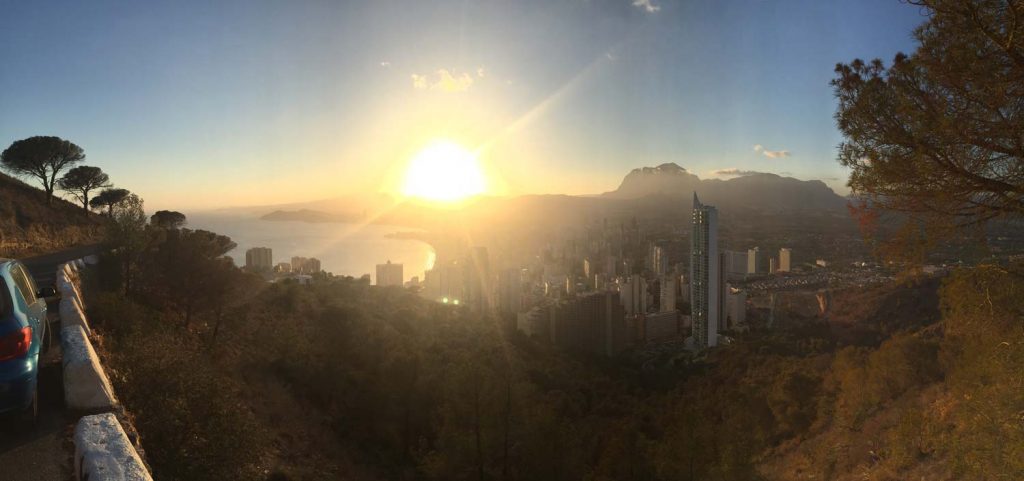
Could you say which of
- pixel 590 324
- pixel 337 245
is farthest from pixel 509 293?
pixel 337 245

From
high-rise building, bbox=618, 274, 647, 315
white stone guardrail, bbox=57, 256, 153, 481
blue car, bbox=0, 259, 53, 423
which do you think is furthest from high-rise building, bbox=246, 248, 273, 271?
blue car, bbox=0, 259, 53, 423

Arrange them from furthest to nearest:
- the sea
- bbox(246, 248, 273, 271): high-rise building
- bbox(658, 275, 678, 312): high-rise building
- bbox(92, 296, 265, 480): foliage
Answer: the sea, bbox(658, 275, 678, 312): high-rise building, bbox(246, 248, 273, 271): high-rise building, bbox(92, 296, 265, 480): foliage

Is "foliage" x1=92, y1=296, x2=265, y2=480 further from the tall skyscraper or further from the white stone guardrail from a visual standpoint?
the tall skyscraper

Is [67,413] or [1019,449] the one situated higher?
[67,413]

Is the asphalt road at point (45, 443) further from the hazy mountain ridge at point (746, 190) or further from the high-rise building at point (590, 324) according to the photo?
the hazy mountain ridge at point (746, 190)

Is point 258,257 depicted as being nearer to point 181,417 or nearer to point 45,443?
point 181,417

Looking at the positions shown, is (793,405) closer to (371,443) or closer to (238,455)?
(371,443)

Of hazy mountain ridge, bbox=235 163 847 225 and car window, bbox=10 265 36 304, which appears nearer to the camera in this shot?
car window, bbox=10 265 36 304

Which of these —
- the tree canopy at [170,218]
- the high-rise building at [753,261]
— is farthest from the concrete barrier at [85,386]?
the high-rise building at [753,261]

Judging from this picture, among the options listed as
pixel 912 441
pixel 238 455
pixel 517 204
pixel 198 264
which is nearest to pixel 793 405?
pixel 912 441
